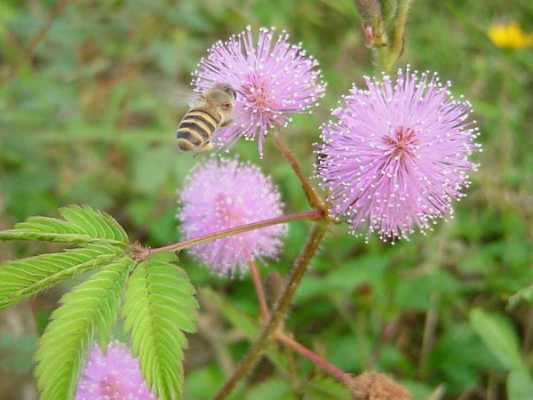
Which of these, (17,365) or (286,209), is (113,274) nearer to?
(17,365)

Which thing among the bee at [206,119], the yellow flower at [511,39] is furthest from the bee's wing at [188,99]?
the yellow flower at [511,39]

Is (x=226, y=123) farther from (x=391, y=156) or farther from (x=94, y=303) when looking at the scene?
(x=94, y=303)

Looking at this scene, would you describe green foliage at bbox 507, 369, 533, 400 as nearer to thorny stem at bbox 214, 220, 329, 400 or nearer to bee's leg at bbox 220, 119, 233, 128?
thorny stem at bbox 214, 220, 329, 400

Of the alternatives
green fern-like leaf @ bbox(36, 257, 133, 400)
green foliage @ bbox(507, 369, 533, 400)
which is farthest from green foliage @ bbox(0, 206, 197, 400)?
green foliage @ bbox(507, 369, 533, 400)

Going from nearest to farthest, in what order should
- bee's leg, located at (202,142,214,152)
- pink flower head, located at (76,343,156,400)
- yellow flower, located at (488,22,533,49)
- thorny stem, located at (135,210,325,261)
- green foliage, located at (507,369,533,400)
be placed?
thorny stem, located at (135,210,325,261)
pink flower head, located at (76,343,156,400)
bee's leg, located at (202,142,214,152)
green foliage, located at (507,369,533,400)
yellow flower, located at (488,22,533,49)

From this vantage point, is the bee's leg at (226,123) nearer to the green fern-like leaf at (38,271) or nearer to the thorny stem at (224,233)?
the thorny stem at (224,233)

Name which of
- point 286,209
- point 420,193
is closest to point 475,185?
point 286,209
